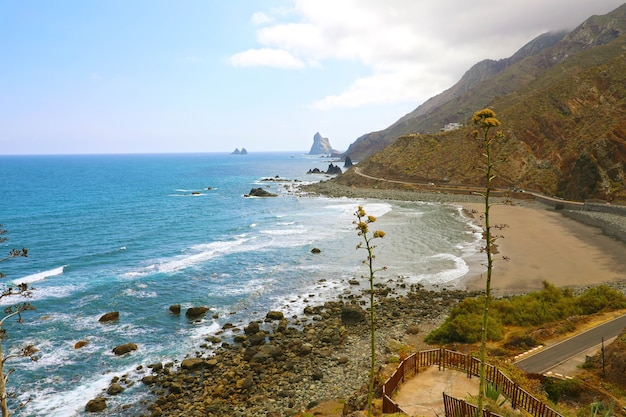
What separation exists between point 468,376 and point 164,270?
36202 millimetres

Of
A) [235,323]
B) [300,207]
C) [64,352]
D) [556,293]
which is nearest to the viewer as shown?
[64,352]

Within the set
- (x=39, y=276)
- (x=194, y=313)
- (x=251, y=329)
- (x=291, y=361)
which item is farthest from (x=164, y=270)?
(x=291, y=361)

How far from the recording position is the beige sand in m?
37.4

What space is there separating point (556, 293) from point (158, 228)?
57662mm

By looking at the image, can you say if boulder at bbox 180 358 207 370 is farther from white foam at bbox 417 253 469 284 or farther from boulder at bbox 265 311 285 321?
white foam at bbox 417 253 469 284

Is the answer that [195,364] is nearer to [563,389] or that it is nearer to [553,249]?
[563,389]

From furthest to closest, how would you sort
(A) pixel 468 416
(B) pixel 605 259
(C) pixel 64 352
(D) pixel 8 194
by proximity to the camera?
(D) pixel 8 194 → (B) pixel 605 259 → (C) pixel 64 352 → (A) pixel 468 416

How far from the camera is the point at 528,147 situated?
10231cm

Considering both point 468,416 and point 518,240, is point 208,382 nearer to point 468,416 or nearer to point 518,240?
point 468,416

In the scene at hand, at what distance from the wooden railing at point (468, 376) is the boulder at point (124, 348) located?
19.8 m

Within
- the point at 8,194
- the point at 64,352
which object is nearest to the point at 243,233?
the point at 64,352

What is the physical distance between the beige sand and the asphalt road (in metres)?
11.7

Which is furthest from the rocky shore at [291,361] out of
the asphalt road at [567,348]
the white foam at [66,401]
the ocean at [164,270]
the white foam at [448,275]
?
the asphalt road at [567,348]

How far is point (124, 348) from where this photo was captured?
27.3 metres
